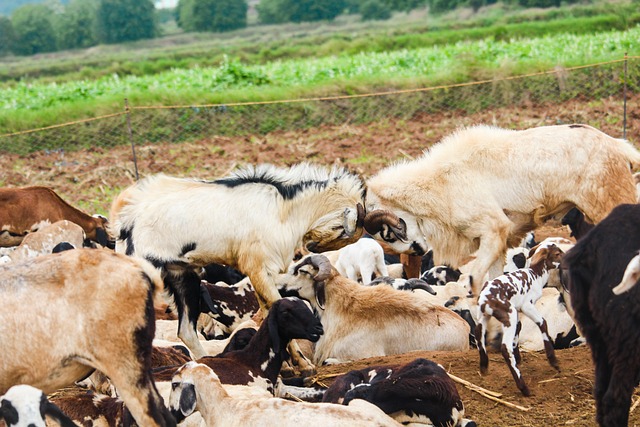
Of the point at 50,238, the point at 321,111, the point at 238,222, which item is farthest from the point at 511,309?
the point at 321,111

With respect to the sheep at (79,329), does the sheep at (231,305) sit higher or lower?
lower

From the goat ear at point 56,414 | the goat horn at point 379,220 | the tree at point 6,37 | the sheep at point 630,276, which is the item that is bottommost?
the tree at point 6,37

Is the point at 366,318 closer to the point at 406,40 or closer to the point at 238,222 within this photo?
the point at 238,222

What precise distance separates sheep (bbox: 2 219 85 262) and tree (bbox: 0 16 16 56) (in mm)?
76480

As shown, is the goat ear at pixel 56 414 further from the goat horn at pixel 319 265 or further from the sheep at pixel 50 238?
the sheep at pixel 50 238

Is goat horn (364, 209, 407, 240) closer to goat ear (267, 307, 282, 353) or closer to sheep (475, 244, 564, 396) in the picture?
sheep (475, 244, 564, 396)

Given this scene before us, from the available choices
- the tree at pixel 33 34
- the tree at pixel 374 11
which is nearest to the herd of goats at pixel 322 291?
the tree at pixel 374 11

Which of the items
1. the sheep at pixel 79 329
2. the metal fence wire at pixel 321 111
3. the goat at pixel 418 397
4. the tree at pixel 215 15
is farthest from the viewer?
the tree at pixel 215 15

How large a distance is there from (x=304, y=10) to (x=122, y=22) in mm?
17978

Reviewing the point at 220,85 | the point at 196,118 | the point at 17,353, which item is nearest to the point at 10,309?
the point at 17,353

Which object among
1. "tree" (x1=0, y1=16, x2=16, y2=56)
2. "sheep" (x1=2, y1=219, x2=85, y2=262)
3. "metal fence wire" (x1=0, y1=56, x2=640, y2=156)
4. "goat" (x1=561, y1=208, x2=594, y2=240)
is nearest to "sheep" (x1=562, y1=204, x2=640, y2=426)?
"goat" (x1=561, y1=208, x2=594, y2=240)

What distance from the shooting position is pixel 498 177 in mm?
9766

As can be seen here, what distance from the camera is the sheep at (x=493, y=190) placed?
31.3 ft

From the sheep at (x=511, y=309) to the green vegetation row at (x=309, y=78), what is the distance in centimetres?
1532
